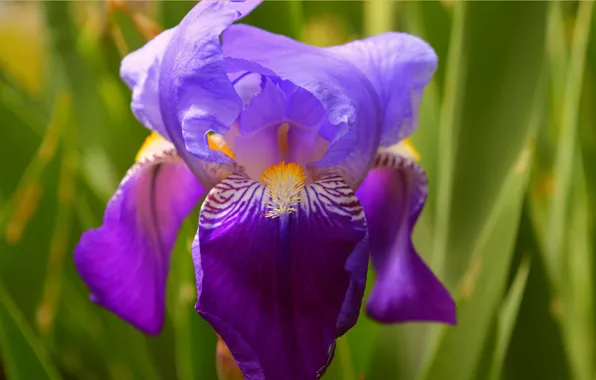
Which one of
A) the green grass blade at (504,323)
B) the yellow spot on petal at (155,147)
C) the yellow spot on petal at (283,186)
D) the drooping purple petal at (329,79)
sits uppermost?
the drooping purple petal at (329,79)

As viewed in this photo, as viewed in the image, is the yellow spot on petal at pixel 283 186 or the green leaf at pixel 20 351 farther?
the green leaf at pixel 20 351

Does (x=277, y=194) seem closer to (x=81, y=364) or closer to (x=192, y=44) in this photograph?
(x=192, y=44)

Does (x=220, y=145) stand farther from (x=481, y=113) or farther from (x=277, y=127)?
(x=481, y=113)

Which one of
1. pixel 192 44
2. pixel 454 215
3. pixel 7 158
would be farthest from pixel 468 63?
pixel 7 158

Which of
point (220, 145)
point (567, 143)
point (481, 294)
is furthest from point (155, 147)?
point (567, 143)

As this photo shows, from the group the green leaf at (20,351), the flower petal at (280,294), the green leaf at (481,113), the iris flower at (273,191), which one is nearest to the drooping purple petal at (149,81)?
the iris flower at (273,191)

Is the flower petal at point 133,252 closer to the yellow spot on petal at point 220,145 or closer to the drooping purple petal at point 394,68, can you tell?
the yellow spot on petal at point 220,145

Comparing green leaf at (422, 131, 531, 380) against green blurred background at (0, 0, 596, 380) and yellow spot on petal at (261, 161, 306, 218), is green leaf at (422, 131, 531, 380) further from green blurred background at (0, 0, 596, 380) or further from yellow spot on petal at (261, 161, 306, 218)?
yellow spot on petal at (261, 161, 306, 218)
